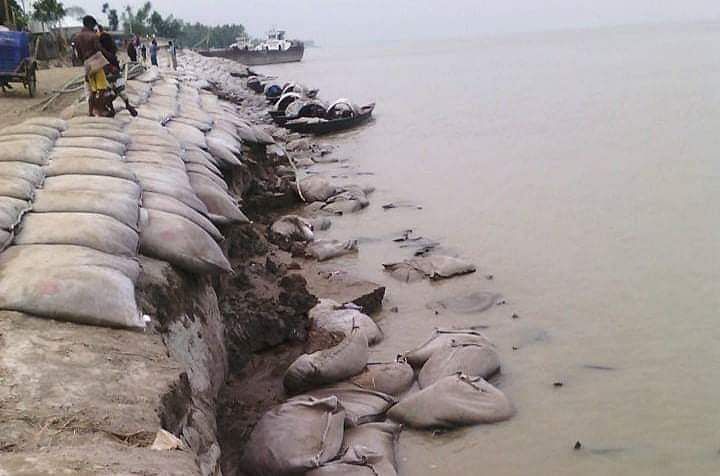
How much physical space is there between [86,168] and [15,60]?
1015 centimetres

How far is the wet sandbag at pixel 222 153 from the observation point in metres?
8.08

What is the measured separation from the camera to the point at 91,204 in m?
4.08

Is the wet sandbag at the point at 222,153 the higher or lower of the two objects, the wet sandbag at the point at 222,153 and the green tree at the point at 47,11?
the lower

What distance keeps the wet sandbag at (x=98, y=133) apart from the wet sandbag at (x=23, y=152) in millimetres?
762

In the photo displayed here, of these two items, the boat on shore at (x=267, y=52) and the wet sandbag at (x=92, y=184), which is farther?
the boat on shore at (x=267, y=52)

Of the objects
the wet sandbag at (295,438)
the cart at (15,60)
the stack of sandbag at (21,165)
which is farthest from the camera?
the cart at (15,60)

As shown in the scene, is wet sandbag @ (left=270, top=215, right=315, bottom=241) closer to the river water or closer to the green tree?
the river water

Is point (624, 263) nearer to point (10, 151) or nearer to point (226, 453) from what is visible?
point (226, 453)

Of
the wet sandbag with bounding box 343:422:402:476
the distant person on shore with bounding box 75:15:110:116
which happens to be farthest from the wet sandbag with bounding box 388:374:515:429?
the distant person on shore with bounding box 75:15:110:116

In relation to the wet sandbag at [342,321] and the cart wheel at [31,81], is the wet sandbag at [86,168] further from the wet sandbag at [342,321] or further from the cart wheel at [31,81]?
the cart wheel at [31,81]

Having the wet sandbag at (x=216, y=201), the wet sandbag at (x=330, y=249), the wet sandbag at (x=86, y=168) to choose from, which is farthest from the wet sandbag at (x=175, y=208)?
the wet sandbag at (x=330, y=249)

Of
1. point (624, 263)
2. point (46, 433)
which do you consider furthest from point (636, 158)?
point (46, 433)

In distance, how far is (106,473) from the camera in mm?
2002

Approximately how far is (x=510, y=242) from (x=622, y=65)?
107ft
